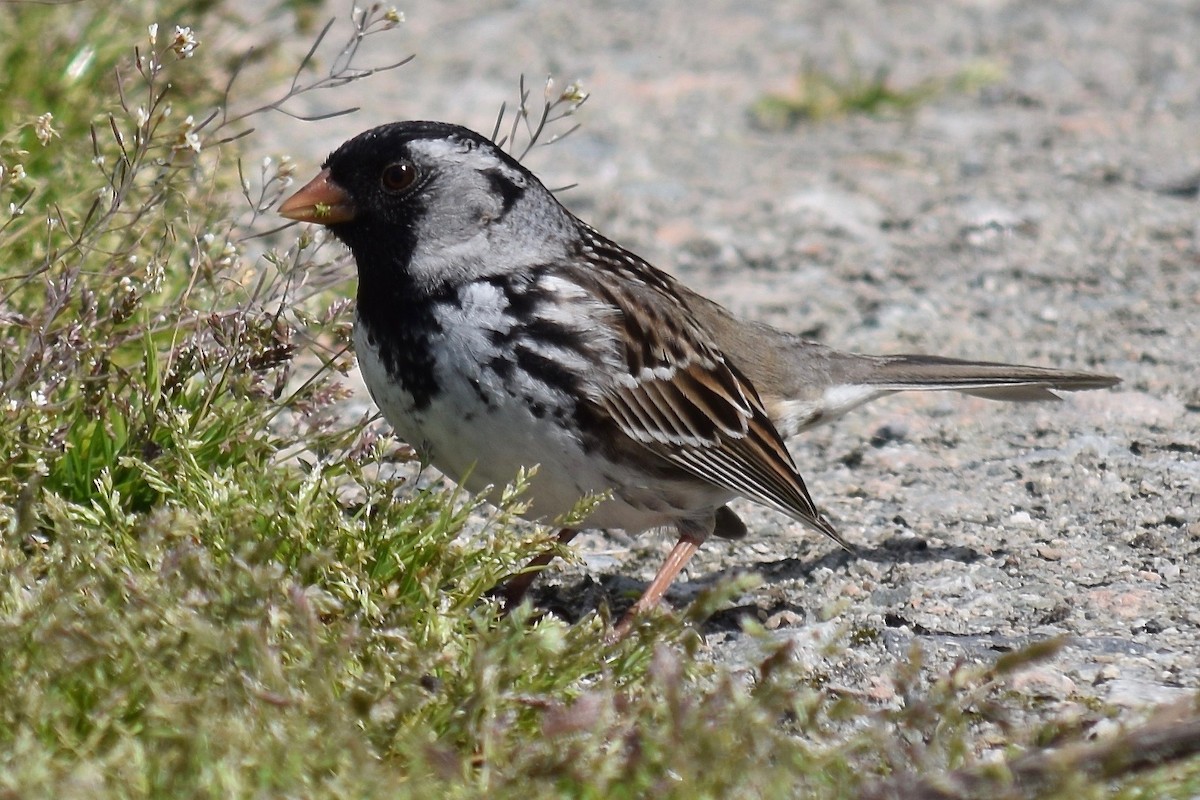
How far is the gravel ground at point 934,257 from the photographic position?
442 centimetres

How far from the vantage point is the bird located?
4.14 meters

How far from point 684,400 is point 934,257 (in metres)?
3.18

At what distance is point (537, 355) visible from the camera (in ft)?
13.8

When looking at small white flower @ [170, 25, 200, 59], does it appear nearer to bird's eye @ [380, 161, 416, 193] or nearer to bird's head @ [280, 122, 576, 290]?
bird's head @ [280, 122, 576, 290]

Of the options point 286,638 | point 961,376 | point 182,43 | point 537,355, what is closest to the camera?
point 286,638

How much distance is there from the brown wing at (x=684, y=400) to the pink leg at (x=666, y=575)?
206 millimetres

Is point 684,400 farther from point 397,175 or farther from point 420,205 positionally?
point 397,175

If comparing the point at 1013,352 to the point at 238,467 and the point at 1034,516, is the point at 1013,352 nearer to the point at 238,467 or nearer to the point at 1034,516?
the point at 1034,516

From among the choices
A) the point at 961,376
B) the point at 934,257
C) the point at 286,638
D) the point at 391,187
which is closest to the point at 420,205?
A: the point at 391,187

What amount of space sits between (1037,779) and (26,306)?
331 cm

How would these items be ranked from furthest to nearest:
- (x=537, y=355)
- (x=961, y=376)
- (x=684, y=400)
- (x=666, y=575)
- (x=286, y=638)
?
(x=961, y=376)
(x=684, y=400)
(x=666, y=575)
(x=537, y=355)
(x=286, y=638)

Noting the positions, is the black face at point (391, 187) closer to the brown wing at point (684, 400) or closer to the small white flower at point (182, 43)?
the brown wing at point (684, 400)

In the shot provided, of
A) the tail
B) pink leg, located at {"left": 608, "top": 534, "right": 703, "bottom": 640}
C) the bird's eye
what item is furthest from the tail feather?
the bird's eye

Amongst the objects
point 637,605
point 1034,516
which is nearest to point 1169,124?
point 1034,516
